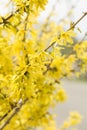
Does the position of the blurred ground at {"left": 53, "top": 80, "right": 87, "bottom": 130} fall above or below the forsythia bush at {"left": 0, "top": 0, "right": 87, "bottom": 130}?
below

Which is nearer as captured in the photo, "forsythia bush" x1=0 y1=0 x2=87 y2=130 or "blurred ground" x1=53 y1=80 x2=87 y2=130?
"forsythia bush" x1=0 y1=0 x2=87 y2=130

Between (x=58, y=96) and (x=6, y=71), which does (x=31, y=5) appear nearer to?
(x=6, y=71)

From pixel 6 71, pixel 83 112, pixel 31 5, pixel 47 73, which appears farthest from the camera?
pixel 83 112

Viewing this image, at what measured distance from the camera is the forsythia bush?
2756mm

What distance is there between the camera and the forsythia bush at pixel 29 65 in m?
2.76

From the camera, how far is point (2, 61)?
3248 mm

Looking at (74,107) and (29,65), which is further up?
(29,65)

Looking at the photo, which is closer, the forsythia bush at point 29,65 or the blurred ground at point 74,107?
the forsythia bush at point 29,65

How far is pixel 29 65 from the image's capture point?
108 inches

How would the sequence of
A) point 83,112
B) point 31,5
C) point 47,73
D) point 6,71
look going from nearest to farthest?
1. point 31,5
2. point 6,71
3. point 47,73
4. point 83,112

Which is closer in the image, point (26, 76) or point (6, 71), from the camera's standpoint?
point (26, 76)

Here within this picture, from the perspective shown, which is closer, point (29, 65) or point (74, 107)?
point (29, 65)

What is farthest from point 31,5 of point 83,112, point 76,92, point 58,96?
point 76,92

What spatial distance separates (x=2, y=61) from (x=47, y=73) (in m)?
0.48
